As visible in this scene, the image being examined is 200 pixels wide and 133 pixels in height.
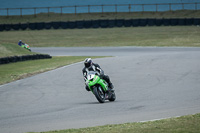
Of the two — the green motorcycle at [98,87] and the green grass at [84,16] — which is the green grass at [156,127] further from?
the green grass at [84,16]

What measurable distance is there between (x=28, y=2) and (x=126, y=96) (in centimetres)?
5652

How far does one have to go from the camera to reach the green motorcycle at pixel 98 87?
1054 centimetres

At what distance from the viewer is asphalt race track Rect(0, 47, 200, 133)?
8.11 metres

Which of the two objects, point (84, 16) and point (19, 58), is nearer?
point (19, 58)

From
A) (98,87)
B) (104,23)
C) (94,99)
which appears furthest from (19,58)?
(104,23)

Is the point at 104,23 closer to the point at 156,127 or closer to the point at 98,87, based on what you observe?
the point at 98,87

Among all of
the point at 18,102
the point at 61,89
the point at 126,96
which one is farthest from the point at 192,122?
the point at 61,89

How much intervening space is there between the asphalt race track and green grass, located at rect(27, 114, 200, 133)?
24.0 inches

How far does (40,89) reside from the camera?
1360cm

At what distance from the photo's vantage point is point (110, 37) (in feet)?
147

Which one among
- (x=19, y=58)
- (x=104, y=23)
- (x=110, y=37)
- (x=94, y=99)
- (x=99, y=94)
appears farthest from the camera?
(x=104, y=23)

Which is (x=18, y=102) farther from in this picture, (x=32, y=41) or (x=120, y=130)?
(x=32, y=41)

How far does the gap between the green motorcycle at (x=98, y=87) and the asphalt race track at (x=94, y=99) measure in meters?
0.27

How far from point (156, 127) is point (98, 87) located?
13.4ft
